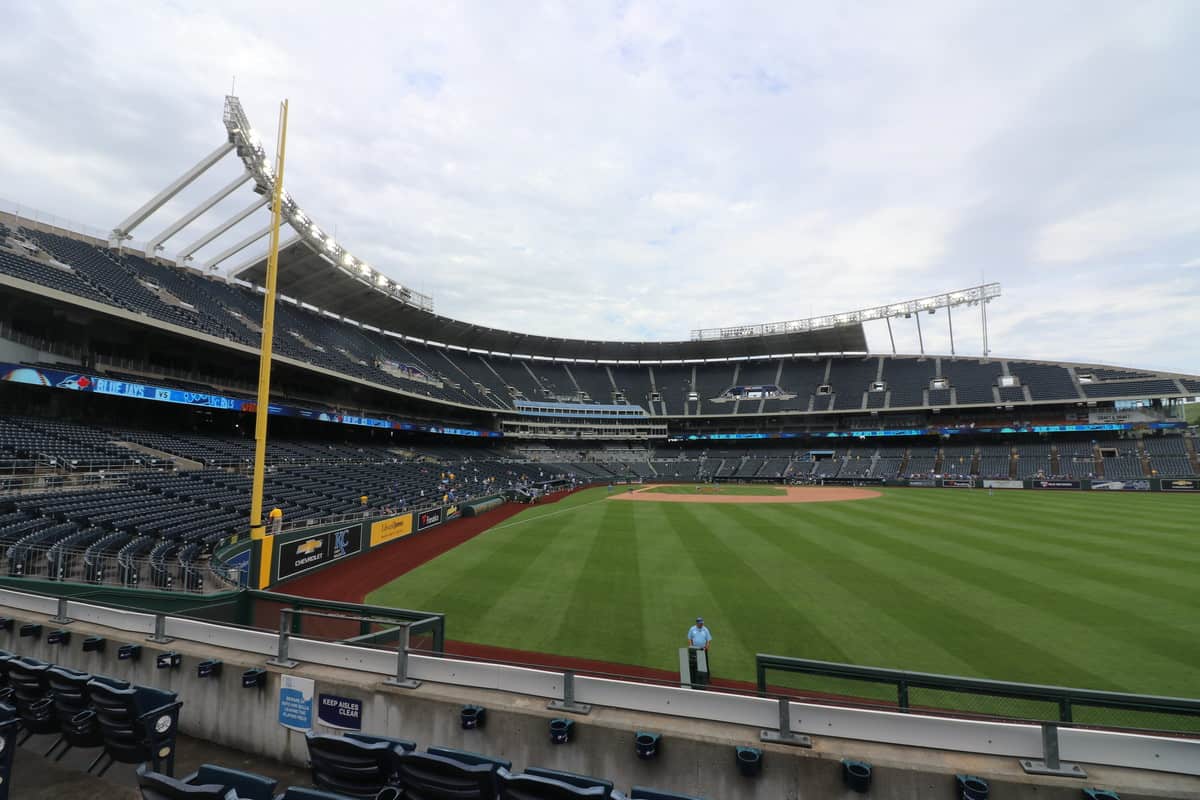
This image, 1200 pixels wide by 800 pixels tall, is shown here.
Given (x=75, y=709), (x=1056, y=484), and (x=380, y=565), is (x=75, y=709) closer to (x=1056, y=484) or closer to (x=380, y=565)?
(x=380, y=565)

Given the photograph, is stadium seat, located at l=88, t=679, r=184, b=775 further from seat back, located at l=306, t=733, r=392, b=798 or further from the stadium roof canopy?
the stadium roof canopy

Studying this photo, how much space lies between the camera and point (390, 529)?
74.7 ft

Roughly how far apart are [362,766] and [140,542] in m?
13.9

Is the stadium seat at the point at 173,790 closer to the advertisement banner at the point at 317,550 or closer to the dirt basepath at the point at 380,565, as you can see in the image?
the dirt basepath at the point at 380,565

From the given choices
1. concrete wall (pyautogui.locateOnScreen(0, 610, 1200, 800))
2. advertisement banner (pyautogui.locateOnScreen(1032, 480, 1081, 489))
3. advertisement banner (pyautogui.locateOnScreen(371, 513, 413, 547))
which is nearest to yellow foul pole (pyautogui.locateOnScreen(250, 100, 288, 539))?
concrete wall (pyautogui.locateOnScreen(0, 610, 1200, 800))

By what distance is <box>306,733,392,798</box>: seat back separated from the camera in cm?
371

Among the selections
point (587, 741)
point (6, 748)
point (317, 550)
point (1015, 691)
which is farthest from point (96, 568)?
point (1015, 691)

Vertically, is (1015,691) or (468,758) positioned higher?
(1015,691)

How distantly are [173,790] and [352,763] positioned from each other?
43.0 inches

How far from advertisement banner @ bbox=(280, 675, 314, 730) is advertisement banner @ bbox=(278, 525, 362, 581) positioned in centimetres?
1275

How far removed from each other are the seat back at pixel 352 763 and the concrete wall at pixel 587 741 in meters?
0.96

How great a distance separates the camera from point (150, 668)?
5547 mm

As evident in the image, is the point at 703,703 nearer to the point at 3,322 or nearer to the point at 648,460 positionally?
the point at 3,322

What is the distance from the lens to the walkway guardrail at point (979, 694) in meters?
3.95
